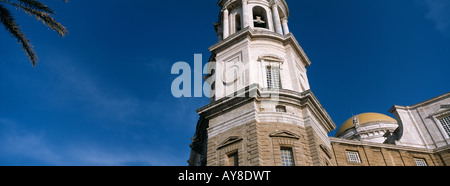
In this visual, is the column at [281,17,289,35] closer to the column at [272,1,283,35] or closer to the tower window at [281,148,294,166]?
the column at [272,1,283,35]

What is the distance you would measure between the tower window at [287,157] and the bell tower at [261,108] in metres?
0.07

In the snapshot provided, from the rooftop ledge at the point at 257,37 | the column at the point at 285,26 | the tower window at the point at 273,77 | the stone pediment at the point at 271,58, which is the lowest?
the tower window at the point at 273,77

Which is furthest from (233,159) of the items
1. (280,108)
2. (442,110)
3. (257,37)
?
(442,110)

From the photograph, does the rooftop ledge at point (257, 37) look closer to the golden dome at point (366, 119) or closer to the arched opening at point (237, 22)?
the arched opening at point (237, 22)

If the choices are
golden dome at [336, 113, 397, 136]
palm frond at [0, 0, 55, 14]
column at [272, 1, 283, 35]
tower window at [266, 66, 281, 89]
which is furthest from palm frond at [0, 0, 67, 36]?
golden dome at [336, 113, 397, 136]

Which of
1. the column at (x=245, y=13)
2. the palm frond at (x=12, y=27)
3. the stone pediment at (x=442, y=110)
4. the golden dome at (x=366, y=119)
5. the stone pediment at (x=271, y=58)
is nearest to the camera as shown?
→ the palm frond at (x=12, y=27)

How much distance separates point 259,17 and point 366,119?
28126 millimetres

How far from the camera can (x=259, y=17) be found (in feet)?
122

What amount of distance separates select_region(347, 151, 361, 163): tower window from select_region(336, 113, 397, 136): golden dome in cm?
2428

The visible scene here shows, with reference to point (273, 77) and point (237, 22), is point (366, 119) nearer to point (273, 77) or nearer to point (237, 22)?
point (237, 22)

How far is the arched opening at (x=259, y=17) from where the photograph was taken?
3647cm

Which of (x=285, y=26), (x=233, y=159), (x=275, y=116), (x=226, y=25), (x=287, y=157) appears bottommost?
(x=287, y=157)

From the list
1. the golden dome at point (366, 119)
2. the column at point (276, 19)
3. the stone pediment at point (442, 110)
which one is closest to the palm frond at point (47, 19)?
the column at point (276, 19)

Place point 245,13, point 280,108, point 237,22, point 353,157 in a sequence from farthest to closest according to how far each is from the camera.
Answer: point 237,22, point 245,13, point 353,157, point 280,108
